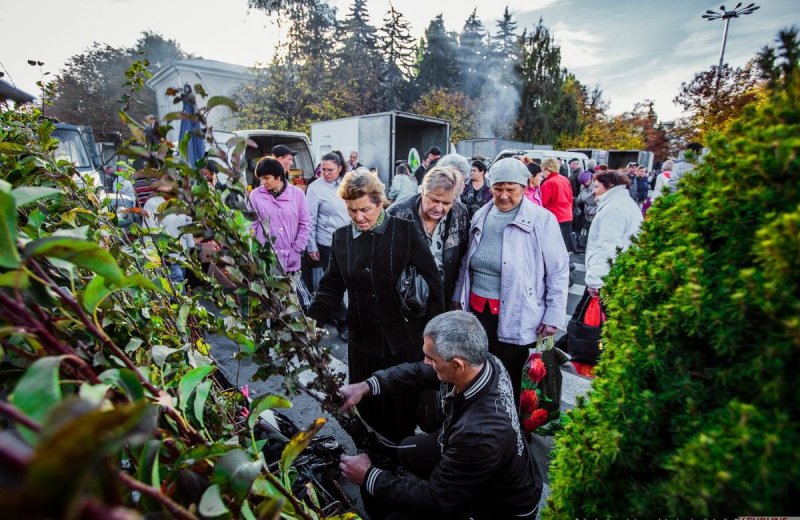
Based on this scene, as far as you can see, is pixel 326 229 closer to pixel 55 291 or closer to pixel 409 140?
pixel 55 291


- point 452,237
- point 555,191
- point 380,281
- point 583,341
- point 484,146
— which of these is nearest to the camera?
point 380,281

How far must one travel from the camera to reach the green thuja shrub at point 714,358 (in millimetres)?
578

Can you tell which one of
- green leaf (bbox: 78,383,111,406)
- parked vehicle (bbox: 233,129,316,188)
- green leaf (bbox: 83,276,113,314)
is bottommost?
green leaf (bbox: 78,383,111,406)

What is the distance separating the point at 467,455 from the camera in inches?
61.9

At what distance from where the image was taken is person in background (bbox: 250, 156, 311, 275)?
3969 mm

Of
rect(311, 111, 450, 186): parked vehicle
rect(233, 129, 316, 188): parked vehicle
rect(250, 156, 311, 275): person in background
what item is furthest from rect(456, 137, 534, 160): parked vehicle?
rect(250, 156, 311, 275): person in background

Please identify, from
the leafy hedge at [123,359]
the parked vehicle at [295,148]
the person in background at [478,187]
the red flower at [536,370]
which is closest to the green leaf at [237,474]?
the leafy hedge at [123,359]

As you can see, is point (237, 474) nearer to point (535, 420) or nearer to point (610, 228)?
point (535, 420)

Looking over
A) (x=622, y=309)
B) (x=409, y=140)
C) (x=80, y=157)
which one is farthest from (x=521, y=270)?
(x=409, y=140)

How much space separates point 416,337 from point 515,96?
4227cm

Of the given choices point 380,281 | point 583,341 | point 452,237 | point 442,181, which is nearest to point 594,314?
point 583,341

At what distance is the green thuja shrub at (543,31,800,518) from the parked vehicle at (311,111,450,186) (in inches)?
406

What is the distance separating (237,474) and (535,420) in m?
2.59

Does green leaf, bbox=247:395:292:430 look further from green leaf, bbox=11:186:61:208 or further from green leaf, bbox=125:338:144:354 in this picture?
green leaf, bbox=11:186:61:208
